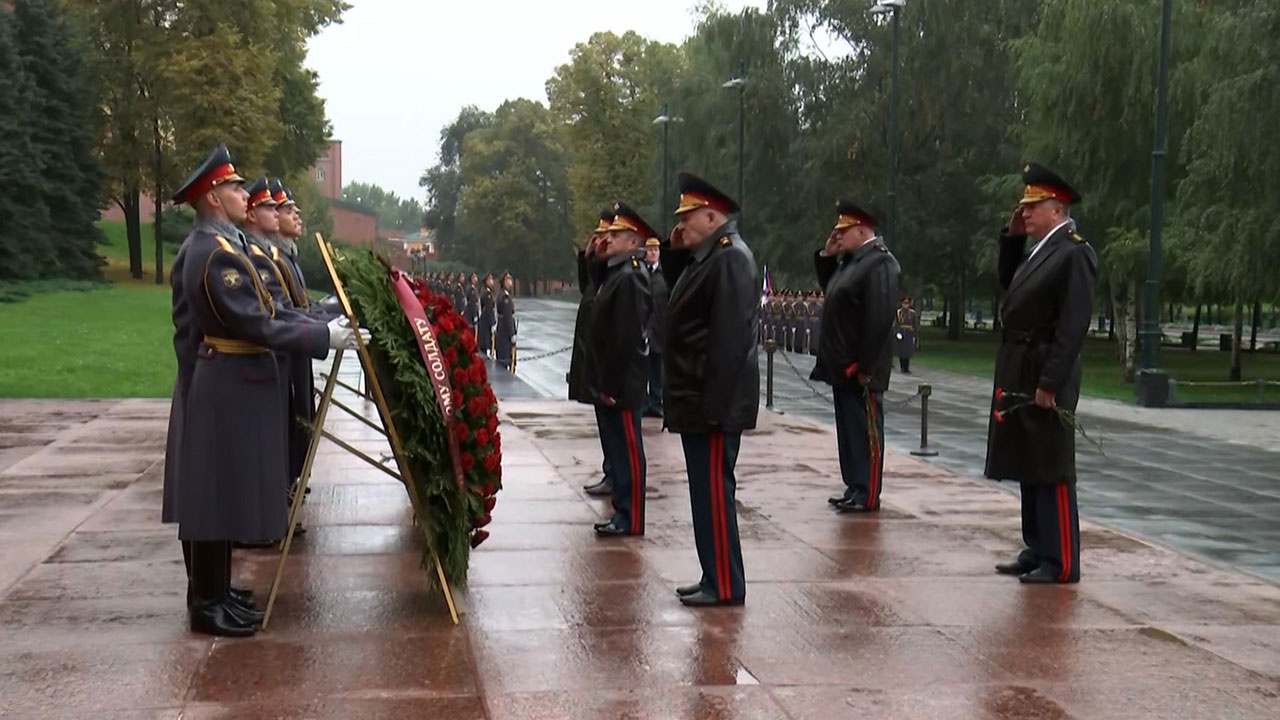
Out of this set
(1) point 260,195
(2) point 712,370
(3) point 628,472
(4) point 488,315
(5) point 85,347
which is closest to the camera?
(2) point 712,370

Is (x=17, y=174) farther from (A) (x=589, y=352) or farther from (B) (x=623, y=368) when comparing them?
(B) (x=623, y=368)

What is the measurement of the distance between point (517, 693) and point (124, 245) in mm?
→ 76832

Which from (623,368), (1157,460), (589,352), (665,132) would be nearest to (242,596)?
(623,368)

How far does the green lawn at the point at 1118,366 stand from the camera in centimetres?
2514

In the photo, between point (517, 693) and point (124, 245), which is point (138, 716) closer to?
point (517, 693)

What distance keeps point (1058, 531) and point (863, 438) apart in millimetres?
2352

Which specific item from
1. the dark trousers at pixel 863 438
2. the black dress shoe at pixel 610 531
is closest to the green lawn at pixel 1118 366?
the dark trousers at pixel 863 438

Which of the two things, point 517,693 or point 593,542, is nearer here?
point 517,693

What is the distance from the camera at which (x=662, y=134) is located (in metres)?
52.1

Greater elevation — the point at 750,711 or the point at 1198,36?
the point at 1198,36

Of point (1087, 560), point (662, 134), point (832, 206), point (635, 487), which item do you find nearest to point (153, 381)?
point (635, 487)

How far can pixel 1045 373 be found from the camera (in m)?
7.30

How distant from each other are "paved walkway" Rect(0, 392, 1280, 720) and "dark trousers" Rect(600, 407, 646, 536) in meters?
0.20

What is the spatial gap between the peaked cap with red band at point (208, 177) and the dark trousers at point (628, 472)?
10.6 feet
